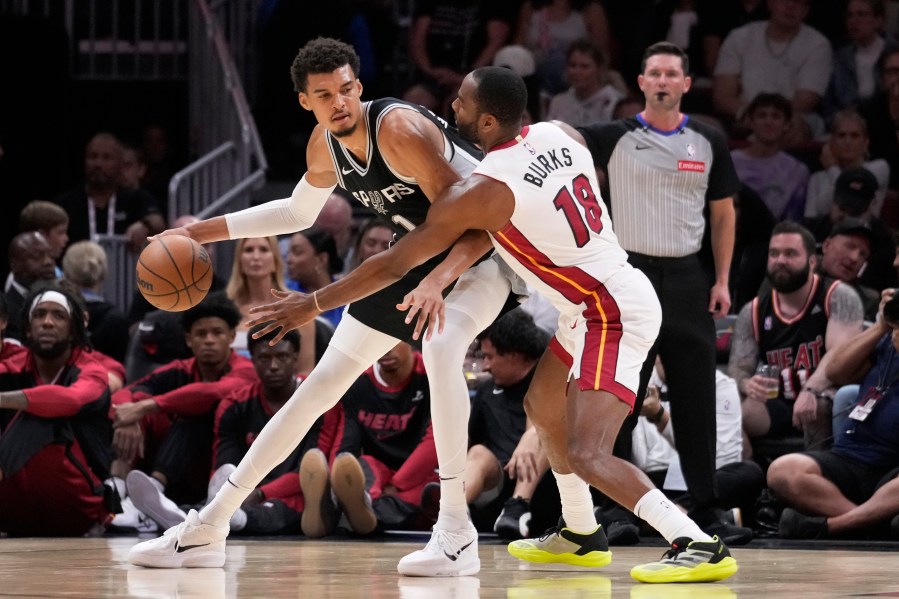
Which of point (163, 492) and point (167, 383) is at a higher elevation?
point (167, 383)

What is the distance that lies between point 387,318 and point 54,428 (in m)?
2.91

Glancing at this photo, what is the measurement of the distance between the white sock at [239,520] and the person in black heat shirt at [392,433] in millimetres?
515

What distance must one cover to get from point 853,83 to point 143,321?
499 centimetres

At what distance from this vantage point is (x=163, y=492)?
749cm

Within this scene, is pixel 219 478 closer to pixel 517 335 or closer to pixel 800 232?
pixel 517 335

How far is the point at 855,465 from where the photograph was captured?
6.71 metres

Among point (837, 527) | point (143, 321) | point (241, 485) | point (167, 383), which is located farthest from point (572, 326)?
point (143, 321)

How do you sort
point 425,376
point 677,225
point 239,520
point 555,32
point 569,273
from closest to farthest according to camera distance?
point 569,273 → point 677,225 → point 239,520 → point 425,376 → point 555,32

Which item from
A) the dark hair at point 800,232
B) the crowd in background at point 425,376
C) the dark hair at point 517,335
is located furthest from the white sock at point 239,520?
the dark hair at point 800,232

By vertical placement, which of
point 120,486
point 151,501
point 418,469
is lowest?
point 120,486

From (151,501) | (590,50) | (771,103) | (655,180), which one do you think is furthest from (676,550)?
(590,50)

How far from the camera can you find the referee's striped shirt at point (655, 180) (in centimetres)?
610

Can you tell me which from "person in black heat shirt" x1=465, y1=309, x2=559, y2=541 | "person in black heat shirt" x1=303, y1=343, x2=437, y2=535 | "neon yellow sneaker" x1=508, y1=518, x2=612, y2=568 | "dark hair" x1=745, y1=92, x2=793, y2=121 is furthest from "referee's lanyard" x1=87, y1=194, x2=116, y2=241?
"neon yellow sneaker" x1=508, y1=518, x2=612, y2=568

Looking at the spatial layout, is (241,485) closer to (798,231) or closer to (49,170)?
(798,231)
